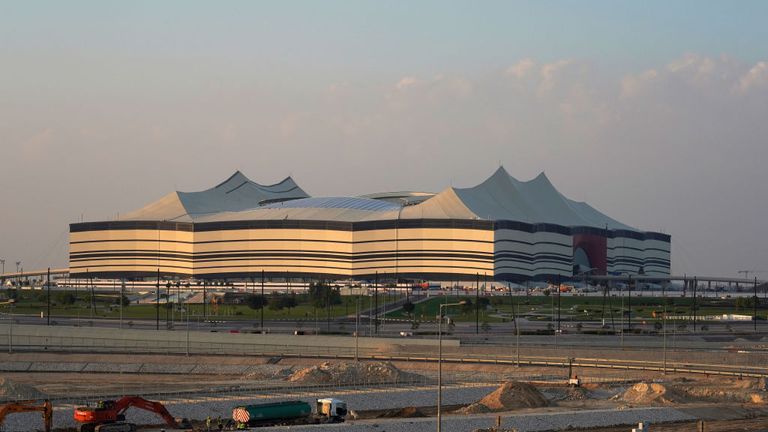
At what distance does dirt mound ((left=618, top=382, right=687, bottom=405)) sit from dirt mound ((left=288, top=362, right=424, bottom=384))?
16.3m

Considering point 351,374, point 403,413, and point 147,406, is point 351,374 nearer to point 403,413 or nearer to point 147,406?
point 403,413

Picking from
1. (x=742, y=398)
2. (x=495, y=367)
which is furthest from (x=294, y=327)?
(x=742, y=398)

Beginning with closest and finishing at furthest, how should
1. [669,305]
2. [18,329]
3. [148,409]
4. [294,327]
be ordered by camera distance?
[148,409] → [18,329] → [294,327] → [669,305]

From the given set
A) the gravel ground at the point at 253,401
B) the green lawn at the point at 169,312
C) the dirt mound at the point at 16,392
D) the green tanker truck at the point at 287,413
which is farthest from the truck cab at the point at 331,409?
the green lawn at the point at 169,312

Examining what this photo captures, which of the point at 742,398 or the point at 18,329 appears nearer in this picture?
the point at 742,398

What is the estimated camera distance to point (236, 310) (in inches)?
7042

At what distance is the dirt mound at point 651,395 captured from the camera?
77.4 metres

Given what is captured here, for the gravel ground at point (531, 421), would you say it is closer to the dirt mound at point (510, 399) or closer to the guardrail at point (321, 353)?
the dirt mound at point (510, 399)

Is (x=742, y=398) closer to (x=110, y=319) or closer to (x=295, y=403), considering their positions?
(x=295, y=403)

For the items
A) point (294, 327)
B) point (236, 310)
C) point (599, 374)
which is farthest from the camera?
point (236, 310)

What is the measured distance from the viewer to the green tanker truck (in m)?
65.9

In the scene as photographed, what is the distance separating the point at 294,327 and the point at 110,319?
25392mm

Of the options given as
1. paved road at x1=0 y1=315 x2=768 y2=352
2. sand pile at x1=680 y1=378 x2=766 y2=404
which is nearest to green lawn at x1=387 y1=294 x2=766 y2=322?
paved road at x1=0 y1=315 x2=768 y2=352

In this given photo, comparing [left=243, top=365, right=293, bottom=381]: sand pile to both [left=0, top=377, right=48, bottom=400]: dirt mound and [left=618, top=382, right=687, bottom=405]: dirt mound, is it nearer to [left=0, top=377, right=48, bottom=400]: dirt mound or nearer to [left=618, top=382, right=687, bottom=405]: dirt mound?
[left=0, top=377, right=48, bottom=400]: dirt mound
